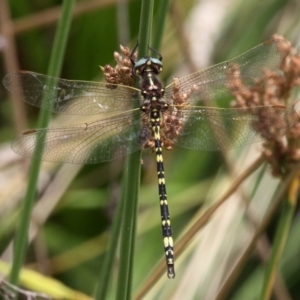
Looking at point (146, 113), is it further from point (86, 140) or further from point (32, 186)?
point (32, 186)

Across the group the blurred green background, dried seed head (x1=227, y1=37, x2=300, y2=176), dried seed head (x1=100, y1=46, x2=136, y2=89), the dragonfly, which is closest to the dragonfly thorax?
the dragonfly

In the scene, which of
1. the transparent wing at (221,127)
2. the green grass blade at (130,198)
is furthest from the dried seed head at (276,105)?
the green grass blade at (130,198)

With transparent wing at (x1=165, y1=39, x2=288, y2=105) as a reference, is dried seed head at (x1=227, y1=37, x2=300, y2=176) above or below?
below

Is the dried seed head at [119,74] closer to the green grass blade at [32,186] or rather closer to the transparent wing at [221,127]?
the green grass blade at [32,186]

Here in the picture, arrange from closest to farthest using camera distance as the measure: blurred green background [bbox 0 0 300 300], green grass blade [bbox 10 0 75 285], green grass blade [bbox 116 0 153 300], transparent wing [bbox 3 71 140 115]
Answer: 1. green grass blade [bbox 116 0 153 300]
2. green grass blade [bbox 10 0 75 285]
3. transparent wing [bbox 3 71 140 115]
4. blurred green background [bbox 0 0 300 300]

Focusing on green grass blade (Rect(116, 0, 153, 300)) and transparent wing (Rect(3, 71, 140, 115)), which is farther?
transparent wing (Rect(3, 71, 140, 115))

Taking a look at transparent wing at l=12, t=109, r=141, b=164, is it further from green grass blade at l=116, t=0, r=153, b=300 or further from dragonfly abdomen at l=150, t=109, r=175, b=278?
green grass blade at l=116, t=0, r=153, b=300

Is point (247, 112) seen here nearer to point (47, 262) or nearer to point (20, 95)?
point (20, 95)

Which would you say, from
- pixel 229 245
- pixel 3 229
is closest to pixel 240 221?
pixel 229 245
